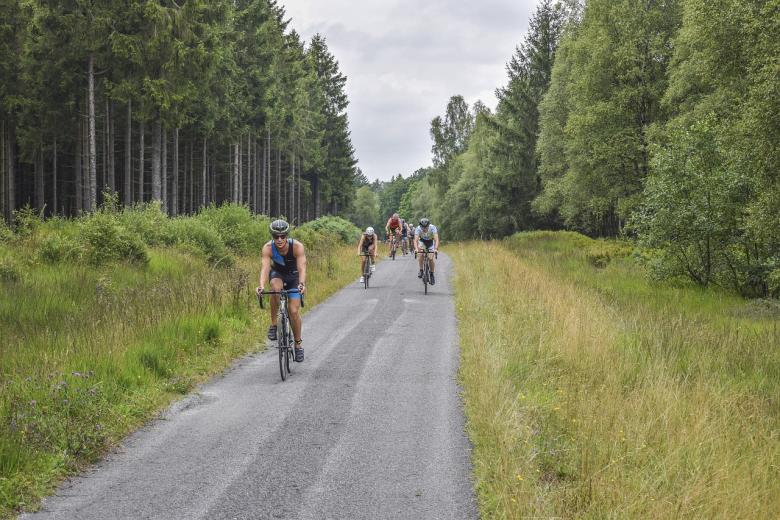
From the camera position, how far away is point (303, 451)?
582cm

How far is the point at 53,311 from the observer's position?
10.3 meters

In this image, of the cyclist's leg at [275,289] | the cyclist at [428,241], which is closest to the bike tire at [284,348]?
the cyclist's leg at [275,289]

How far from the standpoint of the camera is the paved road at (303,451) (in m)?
→ 4.70

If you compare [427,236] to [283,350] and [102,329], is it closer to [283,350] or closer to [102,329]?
[283,350]

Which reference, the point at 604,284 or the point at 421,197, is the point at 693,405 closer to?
the point at 604,284

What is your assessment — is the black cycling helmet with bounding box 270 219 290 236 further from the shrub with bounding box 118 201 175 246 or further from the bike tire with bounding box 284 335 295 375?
the shrub with bounding box 118 201 175 246

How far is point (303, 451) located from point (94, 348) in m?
3.88

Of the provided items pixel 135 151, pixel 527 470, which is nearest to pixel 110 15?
pixel 135 151

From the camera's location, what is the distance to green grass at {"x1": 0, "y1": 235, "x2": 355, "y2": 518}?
5.44m

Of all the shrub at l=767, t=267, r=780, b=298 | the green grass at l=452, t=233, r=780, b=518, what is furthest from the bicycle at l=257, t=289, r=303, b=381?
the shrub at l=767, t=267, r=780, b=298

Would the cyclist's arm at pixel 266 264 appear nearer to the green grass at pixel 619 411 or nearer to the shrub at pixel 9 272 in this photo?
the green grass at pixel 619 411

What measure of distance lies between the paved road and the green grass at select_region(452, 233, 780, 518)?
0.44 metres

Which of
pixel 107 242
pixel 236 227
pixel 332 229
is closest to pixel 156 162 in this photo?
pixel 236 227

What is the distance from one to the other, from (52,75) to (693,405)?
33107 millimetres
